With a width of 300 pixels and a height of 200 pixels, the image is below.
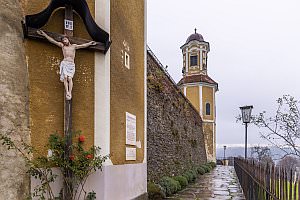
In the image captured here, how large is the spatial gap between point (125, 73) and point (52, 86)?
7.61 feet

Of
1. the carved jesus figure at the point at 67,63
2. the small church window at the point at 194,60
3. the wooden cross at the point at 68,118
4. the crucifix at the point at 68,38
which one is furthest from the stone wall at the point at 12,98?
the small church window at the point at 194,60

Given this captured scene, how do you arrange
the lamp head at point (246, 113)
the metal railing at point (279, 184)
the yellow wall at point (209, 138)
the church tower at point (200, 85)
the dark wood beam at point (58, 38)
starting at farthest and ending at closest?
the church tower at point (200, 85) < the yellow wall at point (209, 138) < the lamp head at point (246, 113) < the dark wood beam at point (58, 38) < the metal railing at point (279, 184)

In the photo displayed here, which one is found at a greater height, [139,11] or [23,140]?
[139,11]

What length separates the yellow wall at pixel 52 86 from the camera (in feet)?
20.4

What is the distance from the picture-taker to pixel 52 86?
252 inches

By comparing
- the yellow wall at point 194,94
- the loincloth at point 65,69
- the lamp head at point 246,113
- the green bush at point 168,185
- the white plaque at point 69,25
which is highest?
the yellow wall at point 194,94

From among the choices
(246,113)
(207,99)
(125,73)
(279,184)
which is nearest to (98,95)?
(125,73)

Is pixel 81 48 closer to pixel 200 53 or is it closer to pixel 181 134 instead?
pixel 181 134

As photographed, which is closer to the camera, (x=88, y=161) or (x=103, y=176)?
(x=88, y=161)

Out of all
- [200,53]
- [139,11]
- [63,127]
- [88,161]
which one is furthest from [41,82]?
[200,53]

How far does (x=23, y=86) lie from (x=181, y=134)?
1469 centimetres

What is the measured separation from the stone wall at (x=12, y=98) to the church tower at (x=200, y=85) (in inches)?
1340

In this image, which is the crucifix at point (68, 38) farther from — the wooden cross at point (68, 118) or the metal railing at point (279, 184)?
the metal railing at point (279, 184)

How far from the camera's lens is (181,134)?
2005cm
